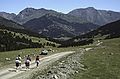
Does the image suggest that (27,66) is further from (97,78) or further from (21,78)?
(97,78)

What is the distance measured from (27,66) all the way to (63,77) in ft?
69.3

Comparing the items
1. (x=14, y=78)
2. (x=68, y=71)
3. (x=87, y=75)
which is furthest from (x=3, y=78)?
(x=87, y=75)

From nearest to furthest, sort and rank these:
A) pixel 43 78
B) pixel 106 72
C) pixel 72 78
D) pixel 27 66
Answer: pixel 43 78 → pixel 72 78 → pixel 106 72 → pixel 27 66

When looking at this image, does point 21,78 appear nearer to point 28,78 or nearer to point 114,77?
point 28,78

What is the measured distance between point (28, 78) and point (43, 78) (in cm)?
733

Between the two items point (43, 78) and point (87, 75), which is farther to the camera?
point (87, 75)

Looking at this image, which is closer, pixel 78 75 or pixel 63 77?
pixel 63 77

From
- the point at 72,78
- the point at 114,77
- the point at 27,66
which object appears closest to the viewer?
the point at 72,78

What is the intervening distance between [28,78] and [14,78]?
110 inches

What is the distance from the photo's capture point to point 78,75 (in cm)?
4488

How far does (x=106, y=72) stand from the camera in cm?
4950

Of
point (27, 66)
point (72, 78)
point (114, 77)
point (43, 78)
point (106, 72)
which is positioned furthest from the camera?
point (27, 66)

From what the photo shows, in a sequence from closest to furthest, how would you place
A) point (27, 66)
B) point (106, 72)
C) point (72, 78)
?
point (72, 78) → point (106, 72) → point (27, 66)

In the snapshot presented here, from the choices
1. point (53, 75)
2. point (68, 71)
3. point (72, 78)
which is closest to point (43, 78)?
point (53, 75)
